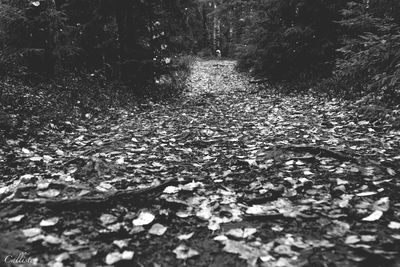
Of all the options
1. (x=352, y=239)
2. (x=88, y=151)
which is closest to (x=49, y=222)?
(x=88, y=151)

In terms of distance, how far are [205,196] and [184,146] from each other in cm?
262

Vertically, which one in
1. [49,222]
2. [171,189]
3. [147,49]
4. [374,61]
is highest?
[147,49]

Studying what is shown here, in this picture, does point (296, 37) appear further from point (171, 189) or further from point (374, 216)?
point (374, 216)

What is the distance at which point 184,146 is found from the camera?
23.7 ft

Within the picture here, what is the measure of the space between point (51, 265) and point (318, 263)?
242cm

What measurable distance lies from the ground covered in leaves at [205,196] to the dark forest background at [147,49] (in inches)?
69.2

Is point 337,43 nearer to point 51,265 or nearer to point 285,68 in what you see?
point 285,68

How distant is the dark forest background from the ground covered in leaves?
1757 mm

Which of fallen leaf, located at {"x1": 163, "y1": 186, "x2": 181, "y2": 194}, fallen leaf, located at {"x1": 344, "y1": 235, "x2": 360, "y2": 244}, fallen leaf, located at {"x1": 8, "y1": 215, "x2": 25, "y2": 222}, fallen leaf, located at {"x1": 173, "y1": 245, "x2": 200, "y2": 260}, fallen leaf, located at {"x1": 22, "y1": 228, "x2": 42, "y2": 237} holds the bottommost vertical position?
fallen leaf, located at {"x1": 344, "y1": 235, "x2": 360, "y2": 244}

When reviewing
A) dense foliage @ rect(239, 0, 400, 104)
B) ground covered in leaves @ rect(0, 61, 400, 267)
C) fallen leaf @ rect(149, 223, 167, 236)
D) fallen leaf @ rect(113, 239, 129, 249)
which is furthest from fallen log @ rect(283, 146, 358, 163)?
dense foliage @ rect(239, 0, 400, 104)

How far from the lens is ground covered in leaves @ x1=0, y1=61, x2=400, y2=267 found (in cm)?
331

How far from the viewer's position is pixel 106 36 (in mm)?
12352

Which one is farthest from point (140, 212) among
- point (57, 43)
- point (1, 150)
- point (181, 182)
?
point (57, 43)

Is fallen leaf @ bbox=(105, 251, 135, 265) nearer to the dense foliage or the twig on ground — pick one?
the twig on ground
